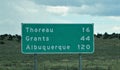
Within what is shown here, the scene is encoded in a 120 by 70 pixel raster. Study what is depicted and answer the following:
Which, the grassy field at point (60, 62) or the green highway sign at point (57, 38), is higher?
the green highway sign at point (57, 38)

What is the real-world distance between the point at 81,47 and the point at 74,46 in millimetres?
293

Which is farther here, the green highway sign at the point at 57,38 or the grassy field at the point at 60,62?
the grassy field at the point at 60,62

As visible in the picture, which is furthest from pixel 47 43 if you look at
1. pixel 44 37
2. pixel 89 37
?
pixel 89 37

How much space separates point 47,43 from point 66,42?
2.59ft

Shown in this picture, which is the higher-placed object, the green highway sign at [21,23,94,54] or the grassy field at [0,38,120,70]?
Result: the green highway sign at [21,23,94,54]

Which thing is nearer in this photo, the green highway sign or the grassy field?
the green highway sign

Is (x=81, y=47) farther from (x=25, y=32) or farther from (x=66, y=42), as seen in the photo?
(x=25, y=32)

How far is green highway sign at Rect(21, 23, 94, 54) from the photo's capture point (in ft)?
68.6

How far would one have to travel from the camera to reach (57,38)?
832 inches

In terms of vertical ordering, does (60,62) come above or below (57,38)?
below

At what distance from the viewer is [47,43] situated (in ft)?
69.4

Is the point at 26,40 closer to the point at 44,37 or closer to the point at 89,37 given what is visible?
the point at 44,37

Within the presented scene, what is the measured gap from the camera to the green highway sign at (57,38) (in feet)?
68.6

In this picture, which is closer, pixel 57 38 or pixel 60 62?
pixel 57 38
